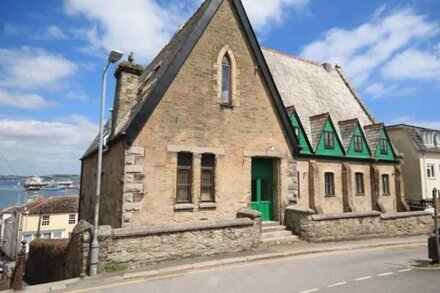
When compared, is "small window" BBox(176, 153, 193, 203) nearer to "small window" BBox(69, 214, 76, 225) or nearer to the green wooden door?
the green wooden door

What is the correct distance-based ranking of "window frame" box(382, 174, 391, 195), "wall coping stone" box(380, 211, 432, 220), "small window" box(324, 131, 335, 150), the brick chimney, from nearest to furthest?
the brick chimney, "wall coping stone" box(380, 211, 432, 220), "small window" box(324, 131, 335, 150), "window frame" box(382, 174, 391, 195)

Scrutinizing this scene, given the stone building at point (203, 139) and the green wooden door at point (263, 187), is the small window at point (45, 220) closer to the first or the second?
the stone building at point (203, 139)

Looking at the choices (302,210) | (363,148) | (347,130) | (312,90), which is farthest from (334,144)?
(302,210)

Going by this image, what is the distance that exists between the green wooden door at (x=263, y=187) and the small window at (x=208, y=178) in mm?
2667

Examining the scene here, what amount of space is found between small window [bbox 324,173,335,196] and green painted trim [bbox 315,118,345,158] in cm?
141

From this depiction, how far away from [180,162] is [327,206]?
12.2 metres

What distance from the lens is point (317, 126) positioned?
74.1ft

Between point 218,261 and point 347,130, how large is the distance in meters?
17.4

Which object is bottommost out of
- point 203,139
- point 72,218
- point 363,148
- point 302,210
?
point 72,218

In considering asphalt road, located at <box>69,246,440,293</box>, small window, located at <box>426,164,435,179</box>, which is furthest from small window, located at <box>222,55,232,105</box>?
small window, located at <box>426,164,435,179</box>

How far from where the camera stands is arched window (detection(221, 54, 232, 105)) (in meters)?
15.8

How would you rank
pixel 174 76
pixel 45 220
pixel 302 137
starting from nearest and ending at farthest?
pixel 174 76 < pixel 302 137 < pixel 45 220

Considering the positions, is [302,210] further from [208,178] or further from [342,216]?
[208,178]

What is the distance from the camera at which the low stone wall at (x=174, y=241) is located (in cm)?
1001
